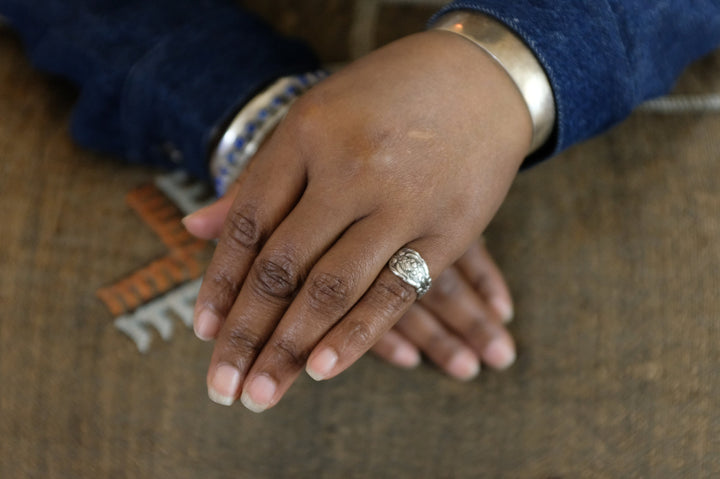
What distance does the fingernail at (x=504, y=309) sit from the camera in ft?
2.15

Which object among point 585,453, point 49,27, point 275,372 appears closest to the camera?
point 275,372

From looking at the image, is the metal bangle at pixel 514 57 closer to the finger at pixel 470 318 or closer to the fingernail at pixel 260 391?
the finger at pixel 470 318

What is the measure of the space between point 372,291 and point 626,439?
279 mm

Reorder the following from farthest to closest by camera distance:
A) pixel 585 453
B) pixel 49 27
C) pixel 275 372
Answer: pixel 49 27
pixel 585 453
pixel 275 372

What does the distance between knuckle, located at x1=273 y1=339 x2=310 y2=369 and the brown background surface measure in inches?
5.0

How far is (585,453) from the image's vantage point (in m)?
0.59

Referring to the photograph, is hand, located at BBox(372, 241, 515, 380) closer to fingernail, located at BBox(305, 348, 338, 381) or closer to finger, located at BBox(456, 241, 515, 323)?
finger, located at BBox(456, 241, 515, 323)

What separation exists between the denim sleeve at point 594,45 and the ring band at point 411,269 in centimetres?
18

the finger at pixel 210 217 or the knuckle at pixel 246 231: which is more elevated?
the knuckle at pixel 246 231

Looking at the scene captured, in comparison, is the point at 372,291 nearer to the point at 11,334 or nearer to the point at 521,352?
the point at 521,352

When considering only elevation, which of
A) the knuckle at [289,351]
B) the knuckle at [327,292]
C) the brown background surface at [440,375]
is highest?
the knuckle at [327,292]

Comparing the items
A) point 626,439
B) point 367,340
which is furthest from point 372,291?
point 626,439

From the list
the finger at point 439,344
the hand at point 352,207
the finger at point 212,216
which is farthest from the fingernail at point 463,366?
the finger at point 212,216

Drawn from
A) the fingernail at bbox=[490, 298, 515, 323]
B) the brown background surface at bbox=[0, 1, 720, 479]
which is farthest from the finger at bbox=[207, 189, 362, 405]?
the fingernail at bbox=[490, 298, 515, 323]
